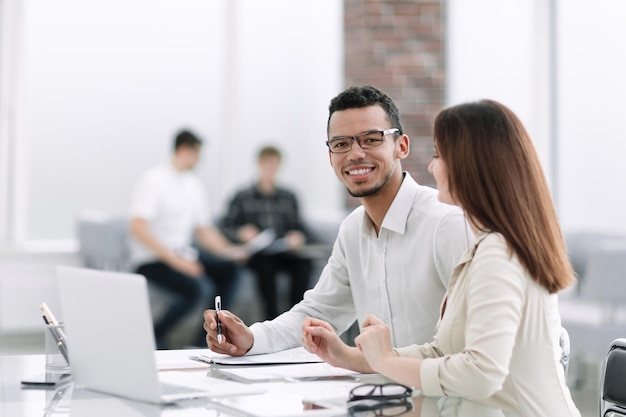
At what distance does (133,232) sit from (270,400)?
16.2 feet

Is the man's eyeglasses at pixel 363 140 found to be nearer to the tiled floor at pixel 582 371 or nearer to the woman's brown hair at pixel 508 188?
the woman's brown hair at pixel 508 188

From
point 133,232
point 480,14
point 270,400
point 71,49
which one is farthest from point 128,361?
point 71,49

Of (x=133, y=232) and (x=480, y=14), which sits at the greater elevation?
(x=480, y=14)

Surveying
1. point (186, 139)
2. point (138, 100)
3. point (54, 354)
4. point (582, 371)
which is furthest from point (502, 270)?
point (138, 100)

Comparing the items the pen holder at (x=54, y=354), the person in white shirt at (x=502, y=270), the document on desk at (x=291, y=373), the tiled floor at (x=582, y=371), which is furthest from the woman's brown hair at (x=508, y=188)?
the tiled floor at (x=582, y=371)

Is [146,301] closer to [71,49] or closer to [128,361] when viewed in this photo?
[128,361]

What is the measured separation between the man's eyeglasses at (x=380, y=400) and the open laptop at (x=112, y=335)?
25 cm

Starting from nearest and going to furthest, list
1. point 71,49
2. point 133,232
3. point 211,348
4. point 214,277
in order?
1. point 211,348
2. point 133,232
3. point 214,277
4. point 71,49

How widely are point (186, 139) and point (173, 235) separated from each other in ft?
2.19

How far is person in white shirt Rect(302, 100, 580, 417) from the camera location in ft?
5.60

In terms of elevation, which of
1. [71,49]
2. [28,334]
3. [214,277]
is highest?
[71,49]

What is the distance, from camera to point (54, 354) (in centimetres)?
193

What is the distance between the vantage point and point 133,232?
6.47 m

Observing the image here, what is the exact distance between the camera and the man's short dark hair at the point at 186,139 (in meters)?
6.53
